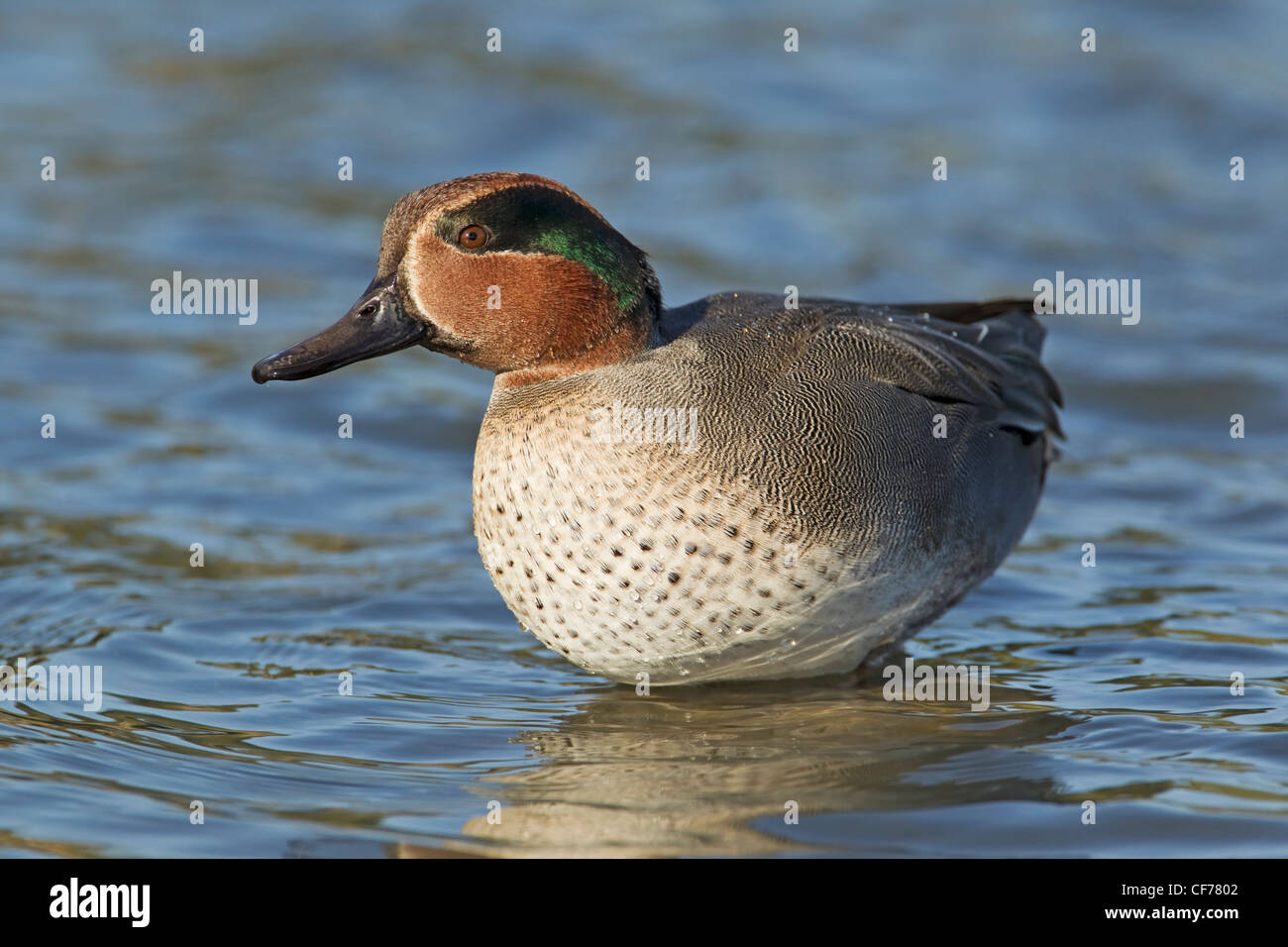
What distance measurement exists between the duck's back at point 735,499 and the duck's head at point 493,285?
0.46 ft

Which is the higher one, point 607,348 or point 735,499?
point 607,348

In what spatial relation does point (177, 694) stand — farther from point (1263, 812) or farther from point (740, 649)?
point (1263, 812)

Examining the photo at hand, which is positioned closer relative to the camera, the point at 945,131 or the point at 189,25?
the point at 945,131

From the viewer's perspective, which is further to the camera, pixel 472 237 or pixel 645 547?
pixel 472 237

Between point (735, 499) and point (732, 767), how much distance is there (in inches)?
26.9

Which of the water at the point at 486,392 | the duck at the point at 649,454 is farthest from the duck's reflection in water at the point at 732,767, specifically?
the duck at the point at 649,454

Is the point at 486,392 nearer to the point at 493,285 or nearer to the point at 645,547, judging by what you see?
the point at 493,285

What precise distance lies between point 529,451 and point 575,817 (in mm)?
996

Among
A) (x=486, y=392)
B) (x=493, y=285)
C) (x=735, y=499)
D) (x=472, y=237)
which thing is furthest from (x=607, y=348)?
(x=486, y=392)

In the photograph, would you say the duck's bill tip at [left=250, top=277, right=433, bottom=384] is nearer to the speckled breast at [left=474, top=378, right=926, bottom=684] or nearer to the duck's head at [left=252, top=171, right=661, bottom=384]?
the duck's head at [left=252, top=171, right=661, bottom=384]

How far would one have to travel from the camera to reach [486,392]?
8.02 metres

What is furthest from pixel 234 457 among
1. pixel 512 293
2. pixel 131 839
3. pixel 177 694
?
pixel 131 839

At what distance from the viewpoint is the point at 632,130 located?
1111cm

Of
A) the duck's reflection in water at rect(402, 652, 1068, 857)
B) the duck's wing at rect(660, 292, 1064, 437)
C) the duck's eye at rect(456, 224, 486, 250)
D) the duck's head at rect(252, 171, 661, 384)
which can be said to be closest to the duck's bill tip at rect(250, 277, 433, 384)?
the duck's head at rect(252, 171, 661, 384)
